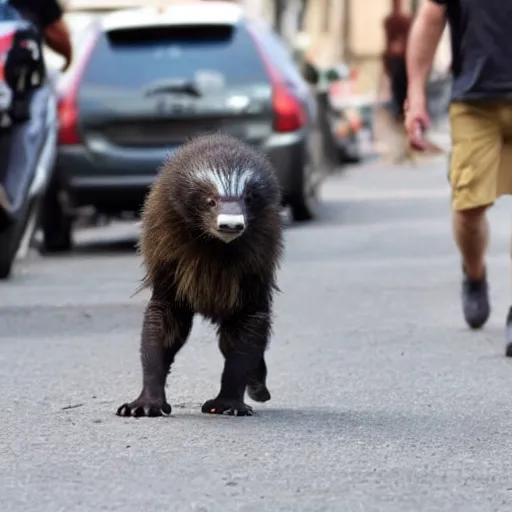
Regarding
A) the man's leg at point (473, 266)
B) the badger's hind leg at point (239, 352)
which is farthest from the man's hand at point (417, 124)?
the badger's hind leg at point (239, 352)

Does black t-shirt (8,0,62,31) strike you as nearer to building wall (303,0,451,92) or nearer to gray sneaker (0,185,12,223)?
gray sneaker (0,185,12,223)

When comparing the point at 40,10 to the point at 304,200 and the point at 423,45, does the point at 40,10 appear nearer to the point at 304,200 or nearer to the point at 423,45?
the point at 423,45

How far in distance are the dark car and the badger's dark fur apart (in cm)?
724

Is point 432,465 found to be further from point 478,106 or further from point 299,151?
point 299,151

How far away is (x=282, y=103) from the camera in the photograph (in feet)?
48.4

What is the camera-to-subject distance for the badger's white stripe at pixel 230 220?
6.21m

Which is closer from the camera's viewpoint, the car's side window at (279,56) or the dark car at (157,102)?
the dark car at (157,102)

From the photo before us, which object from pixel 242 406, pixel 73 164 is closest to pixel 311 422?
pixel 242 406

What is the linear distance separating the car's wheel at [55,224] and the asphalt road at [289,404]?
4.32 feet

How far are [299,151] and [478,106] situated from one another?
19.6 ft

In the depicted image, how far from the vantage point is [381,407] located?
23.3 ft

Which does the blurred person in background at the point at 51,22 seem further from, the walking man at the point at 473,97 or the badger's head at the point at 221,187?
the badger's head at the point at 221,187

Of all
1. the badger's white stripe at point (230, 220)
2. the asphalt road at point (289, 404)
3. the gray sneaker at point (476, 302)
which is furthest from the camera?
the gray sneaker at point (476, 302)

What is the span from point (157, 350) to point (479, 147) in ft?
9.04
